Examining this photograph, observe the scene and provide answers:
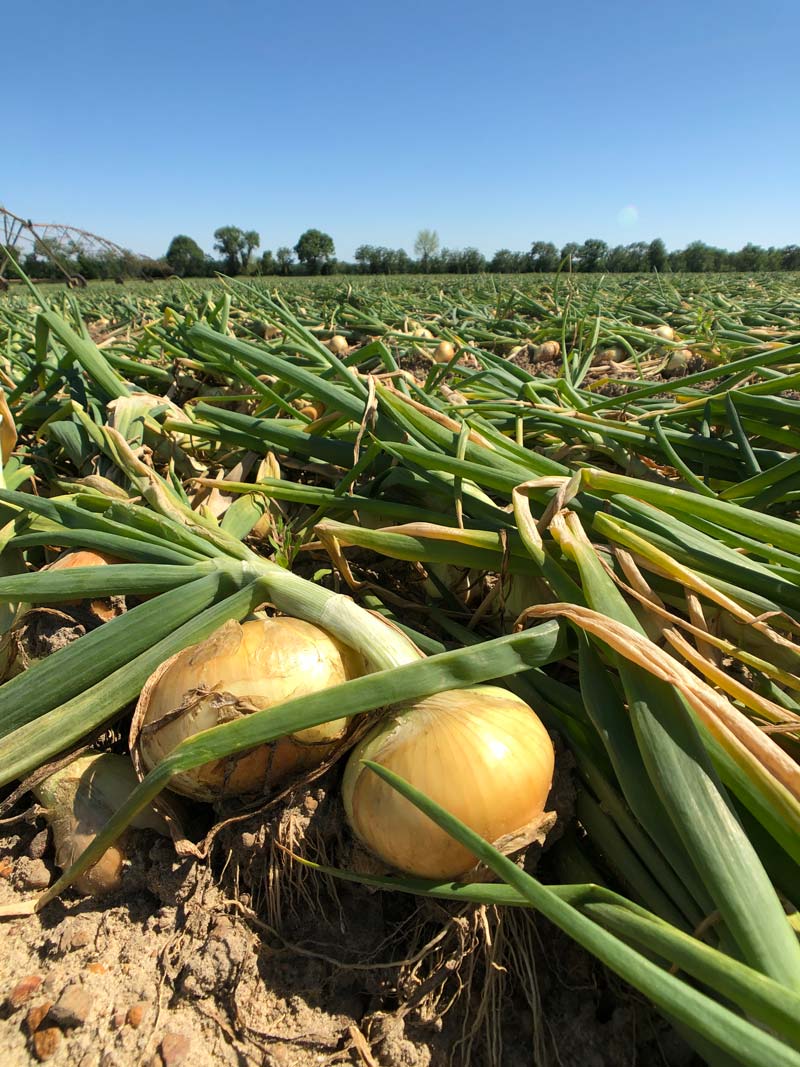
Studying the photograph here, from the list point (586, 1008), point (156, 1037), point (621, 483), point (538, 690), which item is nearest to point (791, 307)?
point (621, 483)

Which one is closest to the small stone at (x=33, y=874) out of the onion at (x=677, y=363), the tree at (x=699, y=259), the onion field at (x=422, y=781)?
the onion field at (x=422, y=781)

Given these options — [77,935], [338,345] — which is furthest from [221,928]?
[338,345]

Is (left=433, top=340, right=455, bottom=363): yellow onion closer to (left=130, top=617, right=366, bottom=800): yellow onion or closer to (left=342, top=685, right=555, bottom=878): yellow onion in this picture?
(left=130, top=617, right=366, bottom=800): yellow onion

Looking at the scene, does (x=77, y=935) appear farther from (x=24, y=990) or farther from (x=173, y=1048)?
(x=173, y=1048)

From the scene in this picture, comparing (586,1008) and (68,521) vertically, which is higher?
(68,521)

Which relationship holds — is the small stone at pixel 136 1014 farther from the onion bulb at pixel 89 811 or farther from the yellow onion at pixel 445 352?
the yellow onion at pixel 445 352

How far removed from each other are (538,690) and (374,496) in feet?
2.04

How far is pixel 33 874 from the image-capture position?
37.9 inches

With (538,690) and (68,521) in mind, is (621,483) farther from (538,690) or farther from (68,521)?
(68,521)

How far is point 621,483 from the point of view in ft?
3.48

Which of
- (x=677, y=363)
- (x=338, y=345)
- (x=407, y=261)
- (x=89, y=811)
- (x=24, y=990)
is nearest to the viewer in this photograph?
(x=24, y=990)

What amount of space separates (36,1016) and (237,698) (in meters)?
0.48

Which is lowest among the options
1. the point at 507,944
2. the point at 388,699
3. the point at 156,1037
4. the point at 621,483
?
the point at 156,1037

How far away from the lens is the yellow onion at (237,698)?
831 mm
